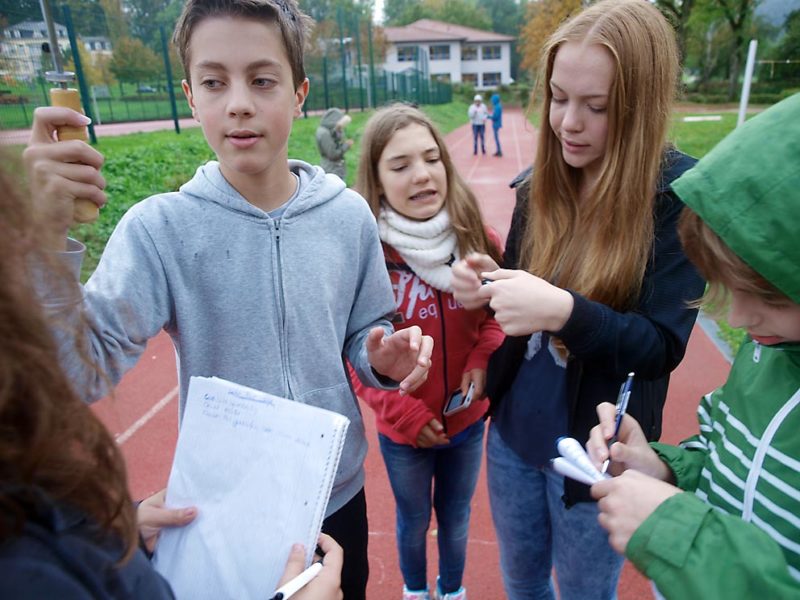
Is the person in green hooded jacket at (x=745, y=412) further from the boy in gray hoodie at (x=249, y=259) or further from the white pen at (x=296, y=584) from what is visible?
the boy in gray hoodie at (x=249, y=259)

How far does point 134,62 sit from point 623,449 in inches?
528

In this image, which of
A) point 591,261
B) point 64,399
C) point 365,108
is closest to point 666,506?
point 591,261

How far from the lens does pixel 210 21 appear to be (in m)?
1.40

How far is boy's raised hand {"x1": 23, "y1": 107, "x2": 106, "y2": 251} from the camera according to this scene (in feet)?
3.54

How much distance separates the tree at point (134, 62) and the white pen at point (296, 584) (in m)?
12.7

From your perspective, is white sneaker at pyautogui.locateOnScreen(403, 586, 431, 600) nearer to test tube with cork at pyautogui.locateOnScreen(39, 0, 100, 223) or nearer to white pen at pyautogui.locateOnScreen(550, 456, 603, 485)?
white pen at pyautogui.locateOnScreen(550, 456, 603, 485)

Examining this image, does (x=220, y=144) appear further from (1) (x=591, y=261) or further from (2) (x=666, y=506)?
(2) (x=666, y=506)

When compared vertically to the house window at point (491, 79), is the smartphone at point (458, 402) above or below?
below

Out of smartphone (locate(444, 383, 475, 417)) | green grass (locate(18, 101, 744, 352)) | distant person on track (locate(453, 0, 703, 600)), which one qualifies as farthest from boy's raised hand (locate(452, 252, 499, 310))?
green grass (locate(18, 101, 744, 352))

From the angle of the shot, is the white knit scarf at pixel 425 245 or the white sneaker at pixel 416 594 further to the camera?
the white sneaker at pixel 416 594

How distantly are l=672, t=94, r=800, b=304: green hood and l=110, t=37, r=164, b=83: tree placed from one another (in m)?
12.7

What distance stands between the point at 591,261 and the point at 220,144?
1.03 metres

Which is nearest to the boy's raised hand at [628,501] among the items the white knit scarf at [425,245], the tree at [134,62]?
the white knit scarf at [425,245]

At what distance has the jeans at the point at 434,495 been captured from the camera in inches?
86.0
